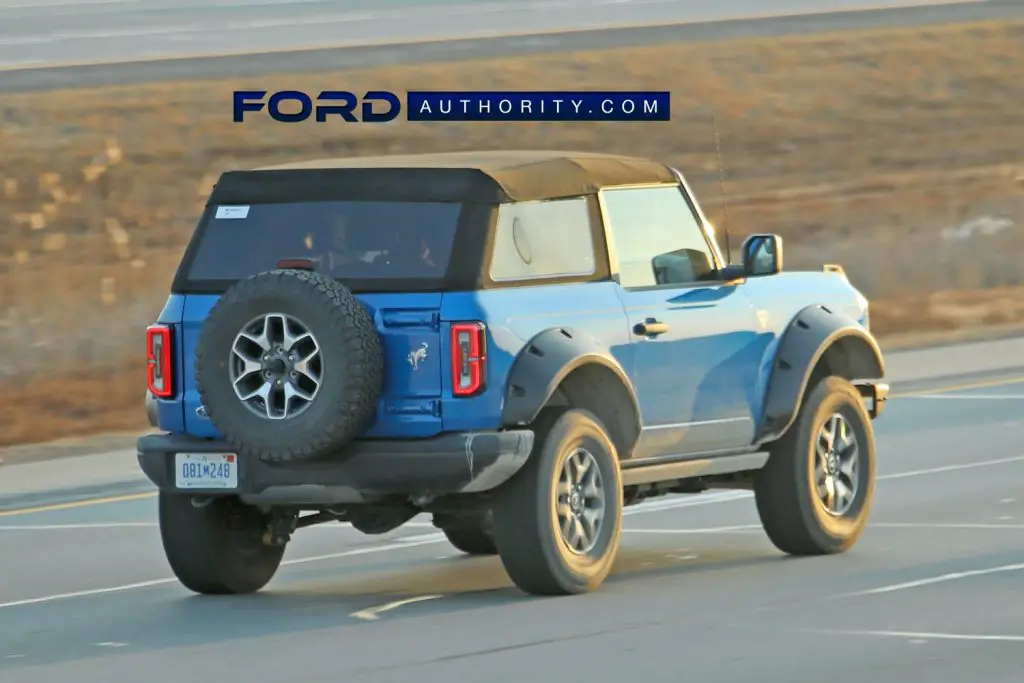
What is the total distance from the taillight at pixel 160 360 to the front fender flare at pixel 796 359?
3002 mm

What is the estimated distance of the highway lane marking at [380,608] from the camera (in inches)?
455

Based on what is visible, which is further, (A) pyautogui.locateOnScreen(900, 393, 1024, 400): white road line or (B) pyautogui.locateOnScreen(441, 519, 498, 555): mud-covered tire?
(A) pyautogui.locateOnScreen(900, 393, 1024, 400): white road line

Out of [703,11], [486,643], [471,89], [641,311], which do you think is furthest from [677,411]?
[703,11]

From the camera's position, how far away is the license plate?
11664mm

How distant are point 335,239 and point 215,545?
1549 millimetres

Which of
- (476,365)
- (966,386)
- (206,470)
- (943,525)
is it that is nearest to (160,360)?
(206,470)

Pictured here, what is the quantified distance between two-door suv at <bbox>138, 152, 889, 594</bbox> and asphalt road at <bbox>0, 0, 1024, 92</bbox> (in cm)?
2493

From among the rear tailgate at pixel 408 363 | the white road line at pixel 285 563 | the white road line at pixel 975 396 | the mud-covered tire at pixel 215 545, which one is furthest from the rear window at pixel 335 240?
the white road line at pixel 975 396

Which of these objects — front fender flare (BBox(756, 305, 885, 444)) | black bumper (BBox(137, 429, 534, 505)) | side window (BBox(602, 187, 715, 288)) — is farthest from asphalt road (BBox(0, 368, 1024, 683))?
side window (BBox(602, 187, 715, 288))

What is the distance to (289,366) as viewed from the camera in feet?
37.7

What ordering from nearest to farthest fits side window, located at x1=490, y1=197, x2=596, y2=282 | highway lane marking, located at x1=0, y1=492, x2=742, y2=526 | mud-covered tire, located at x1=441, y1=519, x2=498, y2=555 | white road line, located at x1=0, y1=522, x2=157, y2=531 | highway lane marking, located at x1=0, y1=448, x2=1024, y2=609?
1. side window, located at x1=490, y1=197, x2=596, y2=282
2. highway lane marking, located at x1=0, y1=448, x2=1024, y2=609
3. mud-covered tire, located at x1=441, y1=519, x2=498, y2=555
4. white road line, located at x1=0, y1=522, x2=157, y2=531
5. highway lane marking, located at x1=0, y1=492, x2=742, y2=526

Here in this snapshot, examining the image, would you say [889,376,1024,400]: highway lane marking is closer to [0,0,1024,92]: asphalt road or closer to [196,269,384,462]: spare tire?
[196,269,384,462]: spare tire

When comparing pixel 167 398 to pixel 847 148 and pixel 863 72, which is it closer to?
pixel 847 148

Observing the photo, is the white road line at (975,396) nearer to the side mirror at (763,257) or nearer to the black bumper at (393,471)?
the side mirror at (763,257)
